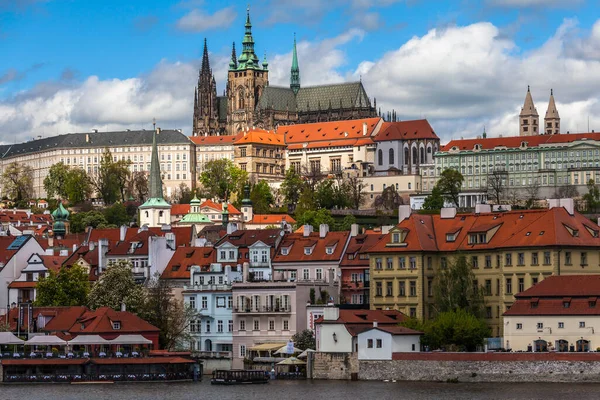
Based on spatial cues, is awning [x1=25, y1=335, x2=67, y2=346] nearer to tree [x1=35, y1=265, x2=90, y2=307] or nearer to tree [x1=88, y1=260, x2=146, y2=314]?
tree [x1=88, y1=260, x2=146, y2=314]

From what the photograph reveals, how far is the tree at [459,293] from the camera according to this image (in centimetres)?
8888

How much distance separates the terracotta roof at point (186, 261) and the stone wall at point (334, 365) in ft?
59.2

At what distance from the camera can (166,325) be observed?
94.6 m

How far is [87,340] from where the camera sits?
292 ft

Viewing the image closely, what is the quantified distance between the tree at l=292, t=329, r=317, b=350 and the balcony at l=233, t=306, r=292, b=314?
2.95 meters

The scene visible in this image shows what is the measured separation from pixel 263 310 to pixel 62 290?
14.8 m

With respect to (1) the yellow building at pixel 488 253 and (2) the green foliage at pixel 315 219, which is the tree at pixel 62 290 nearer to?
(1) the yellow building at pixel 488 253

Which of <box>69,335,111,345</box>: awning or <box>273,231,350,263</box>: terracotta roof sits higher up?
<box>273,231,350,263</box>: terracotta roof

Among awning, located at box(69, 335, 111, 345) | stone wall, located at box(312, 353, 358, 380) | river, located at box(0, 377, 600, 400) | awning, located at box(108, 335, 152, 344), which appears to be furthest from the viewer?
awning, located at box(69, 335, 111, 345)

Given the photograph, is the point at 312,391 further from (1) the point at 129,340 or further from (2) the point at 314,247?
(2) the point at 314,247

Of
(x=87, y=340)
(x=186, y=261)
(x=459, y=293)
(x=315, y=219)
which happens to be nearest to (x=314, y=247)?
(x=186, y=261)

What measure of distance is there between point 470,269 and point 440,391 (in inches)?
602

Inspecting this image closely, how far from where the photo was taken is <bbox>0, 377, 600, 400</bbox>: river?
74500 mm

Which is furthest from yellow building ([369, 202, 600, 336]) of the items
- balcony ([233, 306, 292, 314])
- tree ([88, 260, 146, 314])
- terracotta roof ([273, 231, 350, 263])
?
tree ([88, 260, 146, 314])
